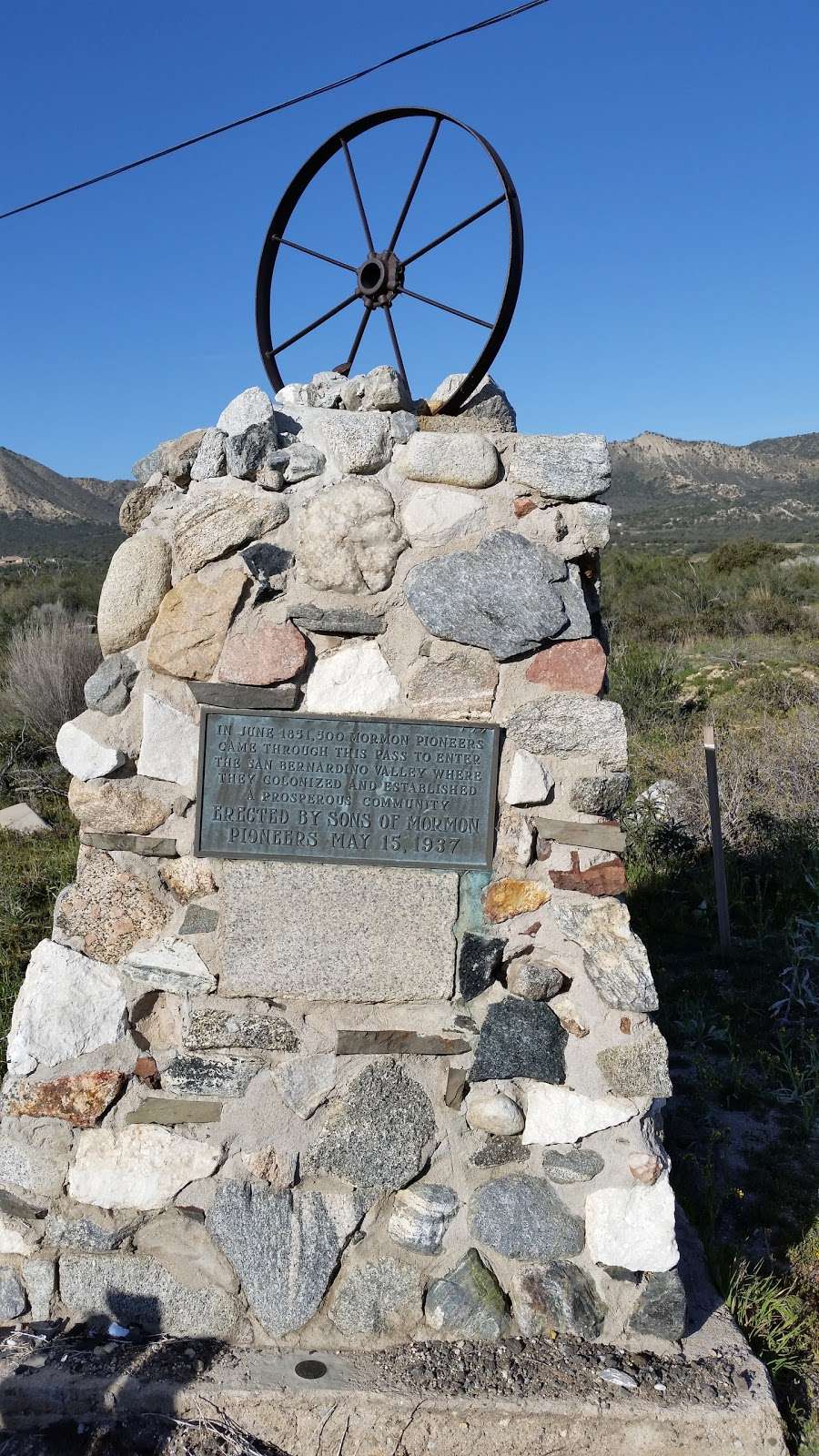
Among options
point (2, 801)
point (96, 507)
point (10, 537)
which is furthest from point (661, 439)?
point (2, 801)

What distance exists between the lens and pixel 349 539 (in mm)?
2654

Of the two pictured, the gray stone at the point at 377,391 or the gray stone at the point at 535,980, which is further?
the gray stone at the point at 377,391

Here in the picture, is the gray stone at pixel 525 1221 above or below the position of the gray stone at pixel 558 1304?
above

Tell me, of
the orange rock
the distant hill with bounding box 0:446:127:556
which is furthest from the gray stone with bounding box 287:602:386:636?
the distant hill with bounding box 0:446:127:556

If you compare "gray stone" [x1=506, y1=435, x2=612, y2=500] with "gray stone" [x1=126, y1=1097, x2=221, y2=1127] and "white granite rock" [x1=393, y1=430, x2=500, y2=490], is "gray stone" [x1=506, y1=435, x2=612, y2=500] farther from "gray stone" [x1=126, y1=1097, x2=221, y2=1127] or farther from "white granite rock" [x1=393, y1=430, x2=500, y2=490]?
"gray stone" [x1=126, y1=1097, x2=221, y2=1127]

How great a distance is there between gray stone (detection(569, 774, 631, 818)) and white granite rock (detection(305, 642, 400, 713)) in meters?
0.55

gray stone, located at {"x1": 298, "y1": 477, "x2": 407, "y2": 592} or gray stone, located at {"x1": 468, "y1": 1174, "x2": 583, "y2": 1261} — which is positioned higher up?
gray stone, located at {"x1": 298, "y1": 477, "x2": 407, "y2": 592}

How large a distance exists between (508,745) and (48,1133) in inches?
62.7

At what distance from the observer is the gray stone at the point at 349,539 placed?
2.65m

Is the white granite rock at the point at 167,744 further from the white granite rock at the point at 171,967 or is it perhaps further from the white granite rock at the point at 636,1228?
the white granite rock at the point at 636,1228

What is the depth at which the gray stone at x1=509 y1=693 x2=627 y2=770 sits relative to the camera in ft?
8.65

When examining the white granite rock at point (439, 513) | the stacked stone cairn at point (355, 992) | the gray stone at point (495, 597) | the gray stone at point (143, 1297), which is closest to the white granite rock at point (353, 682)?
the stacked stone cairn at point (355, 992)

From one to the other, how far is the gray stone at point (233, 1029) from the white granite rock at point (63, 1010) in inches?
7.8

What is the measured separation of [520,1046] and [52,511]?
156ft
